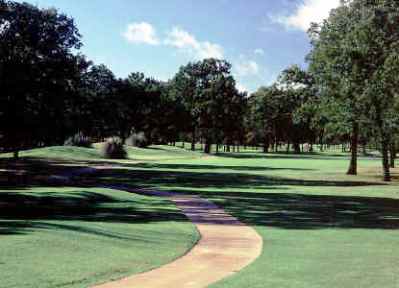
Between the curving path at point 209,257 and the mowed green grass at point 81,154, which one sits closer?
the curving path at point 209,257

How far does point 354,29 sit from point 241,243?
25.3 meters

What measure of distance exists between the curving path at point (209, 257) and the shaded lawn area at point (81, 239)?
290 mm

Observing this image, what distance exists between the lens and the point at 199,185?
101 ft

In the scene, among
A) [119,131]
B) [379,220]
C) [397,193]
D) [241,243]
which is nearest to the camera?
[241,243]

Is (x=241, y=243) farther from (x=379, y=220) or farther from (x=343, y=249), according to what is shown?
(x=379, y=220)

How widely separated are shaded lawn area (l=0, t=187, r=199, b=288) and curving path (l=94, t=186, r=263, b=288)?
29cm

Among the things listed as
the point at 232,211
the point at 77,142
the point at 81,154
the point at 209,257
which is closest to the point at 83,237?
the point at 209,257

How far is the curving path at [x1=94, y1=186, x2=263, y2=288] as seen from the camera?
8168mm

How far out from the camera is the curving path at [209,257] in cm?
817

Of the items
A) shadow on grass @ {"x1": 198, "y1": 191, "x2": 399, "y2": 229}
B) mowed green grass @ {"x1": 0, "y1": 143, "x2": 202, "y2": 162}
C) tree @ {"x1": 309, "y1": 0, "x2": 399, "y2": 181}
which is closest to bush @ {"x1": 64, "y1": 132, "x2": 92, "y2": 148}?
mowed green grass @ {"x1": 0, "y1": 143, "x2": 202, "y2": 162}

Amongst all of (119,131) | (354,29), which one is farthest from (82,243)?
(119,131)

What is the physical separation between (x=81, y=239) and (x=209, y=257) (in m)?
2.72

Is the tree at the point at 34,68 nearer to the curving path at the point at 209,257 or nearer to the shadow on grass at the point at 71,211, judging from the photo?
the shadow on grass at the point at 71,211

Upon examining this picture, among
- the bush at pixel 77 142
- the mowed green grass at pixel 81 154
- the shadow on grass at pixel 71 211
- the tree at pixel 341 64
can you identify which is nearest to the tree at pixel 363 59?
the tree at pixel 341 64
